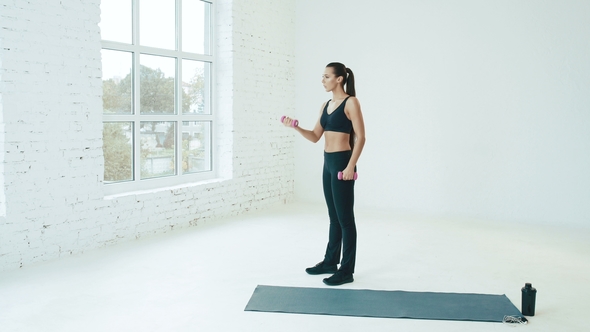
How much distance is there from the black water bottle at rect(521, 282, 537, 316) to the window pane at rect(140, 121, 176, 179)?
372 centimetres

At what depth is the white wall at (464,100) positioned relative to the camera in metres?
6.49

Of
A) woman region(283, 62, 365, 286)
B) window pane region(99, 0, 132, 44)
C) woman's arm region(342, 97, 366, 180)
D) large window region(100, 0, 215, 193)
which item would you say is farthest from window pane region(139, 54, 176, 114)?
woman's arm region(342, 97, 366, 180)

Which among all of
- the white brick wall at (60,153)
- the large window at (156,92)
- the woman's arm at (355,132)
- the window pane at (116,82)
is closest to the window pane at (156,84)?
the large window at (156,92)

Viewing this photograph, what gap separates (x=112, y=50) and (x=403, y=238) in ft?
10.9

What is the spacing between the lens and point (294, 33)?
7.88 m

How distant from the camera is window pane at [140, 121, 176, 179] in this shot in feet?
19.2

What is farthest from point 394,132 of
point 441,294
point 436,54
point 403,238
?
point 441,294

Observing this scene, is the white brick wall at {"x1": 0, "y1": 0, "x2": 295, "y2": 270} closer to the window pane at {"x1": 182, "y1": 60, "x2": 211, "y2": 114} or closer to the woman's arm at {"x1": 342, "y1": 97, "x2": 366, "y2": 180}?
the window pane at {"x1": 182, "y1": 60, "x2": 211, "y2": 114}

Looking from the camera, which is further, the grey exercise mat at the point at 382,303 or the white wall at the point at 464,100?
the white wall at the point at 464,100

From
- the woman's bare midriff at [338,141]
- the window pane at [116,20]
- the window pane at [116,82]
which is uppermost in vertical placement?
the window pane at [116,20]

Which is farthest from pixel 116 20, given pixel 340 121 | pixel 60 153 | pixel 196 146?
pixel 340 121

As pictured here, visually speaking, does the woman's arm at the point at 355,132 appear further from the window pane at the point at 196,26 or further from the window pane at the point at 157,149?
the window pane at the point at 196,26

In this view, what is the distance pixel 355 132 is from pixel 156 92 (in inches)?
102

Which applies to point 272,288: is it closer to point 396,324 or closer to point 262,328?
point 262,328
